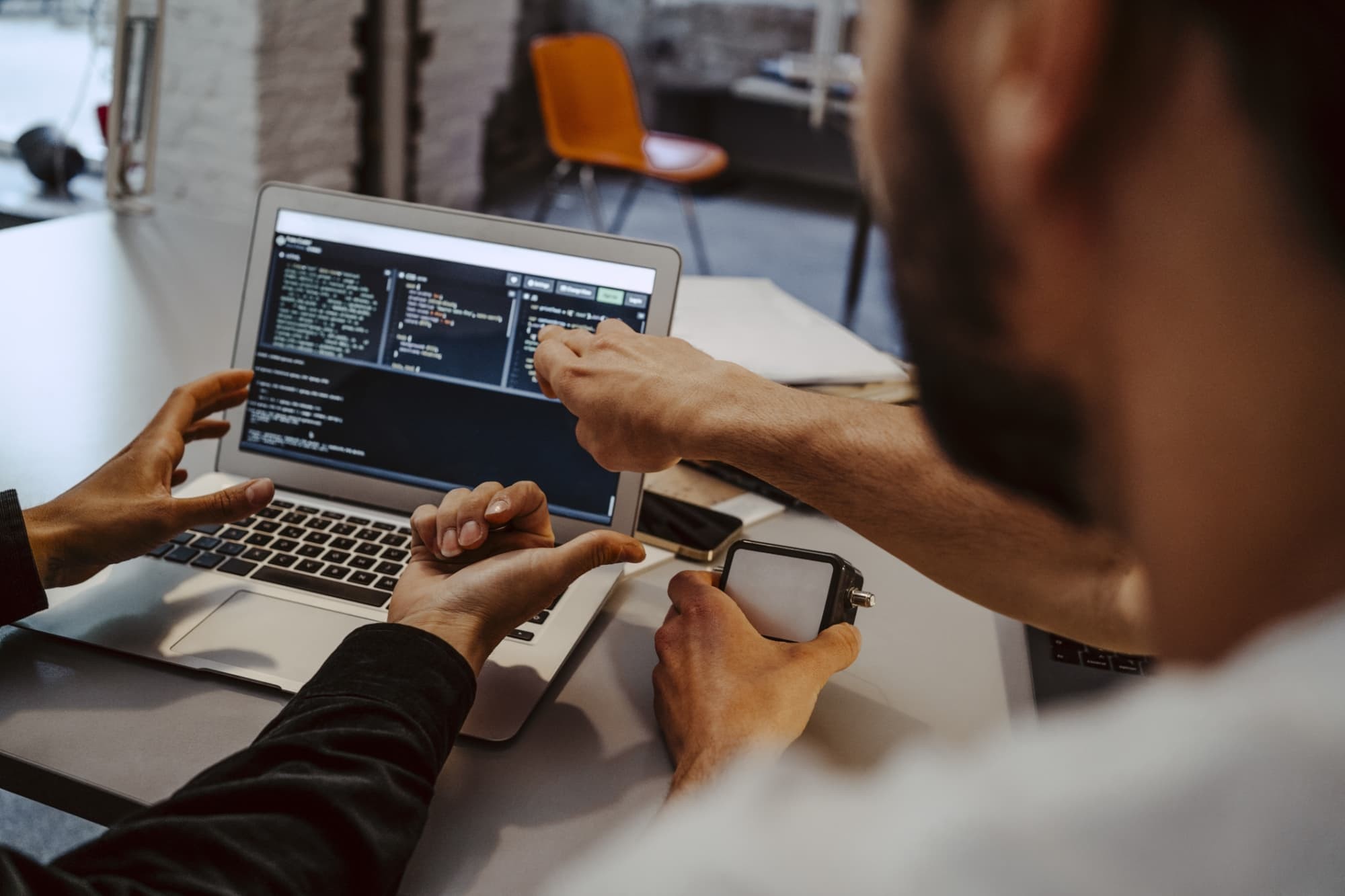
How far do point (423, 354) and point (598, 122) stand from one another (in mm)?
2763

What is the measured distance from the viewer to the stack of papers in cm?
113

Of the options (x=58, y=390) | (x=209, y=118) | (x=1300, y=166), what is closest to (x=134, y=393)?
(x=58, y=390)

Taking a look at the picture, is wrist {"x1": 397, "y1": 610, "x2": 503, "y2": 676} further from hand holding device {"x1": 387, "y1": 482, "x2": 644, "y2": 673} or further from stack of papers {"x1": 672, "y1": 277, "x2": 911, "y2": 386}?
stack of papers {"x1": 672, "y1": 277, "x2": 911, "y2": 386}

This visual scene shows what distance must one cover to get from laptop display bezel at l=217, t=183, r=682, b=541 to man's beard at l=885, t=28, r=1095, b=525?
476 mm

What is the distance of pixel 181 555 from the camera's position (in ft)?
2.47

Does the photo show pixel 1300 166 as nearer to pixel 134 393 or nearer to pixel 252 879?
pixel 252 879

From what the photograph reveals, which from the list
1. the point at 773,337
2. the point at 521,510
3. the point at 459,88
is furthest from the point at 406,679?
the point at 459,88

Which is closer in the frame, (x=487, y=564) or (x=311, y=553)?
(x=487, y=564)

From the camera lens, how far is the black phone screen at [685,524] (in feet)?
2.85

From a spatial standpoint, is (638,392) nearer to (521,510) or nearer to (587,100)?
(521,510)

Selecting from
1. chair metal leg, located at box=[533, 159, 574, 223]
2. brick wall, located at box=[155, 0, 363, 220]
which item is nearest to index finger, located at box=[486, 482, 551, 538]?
brick wall, located at box=[155, 0, 363, 220]

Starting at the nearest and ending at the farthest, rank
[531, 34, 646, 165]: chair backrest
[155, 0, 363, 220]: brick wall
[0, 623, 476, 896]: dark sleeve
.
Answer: [0, 623, 476, 896]: dark sleeve → [155, 0, 363, 220]: brick wall → [531, 34, 646, 165]: chair backrest

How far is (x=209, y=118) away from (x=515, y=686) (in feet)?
8.32

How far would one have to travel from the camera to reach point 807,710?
0.63m
